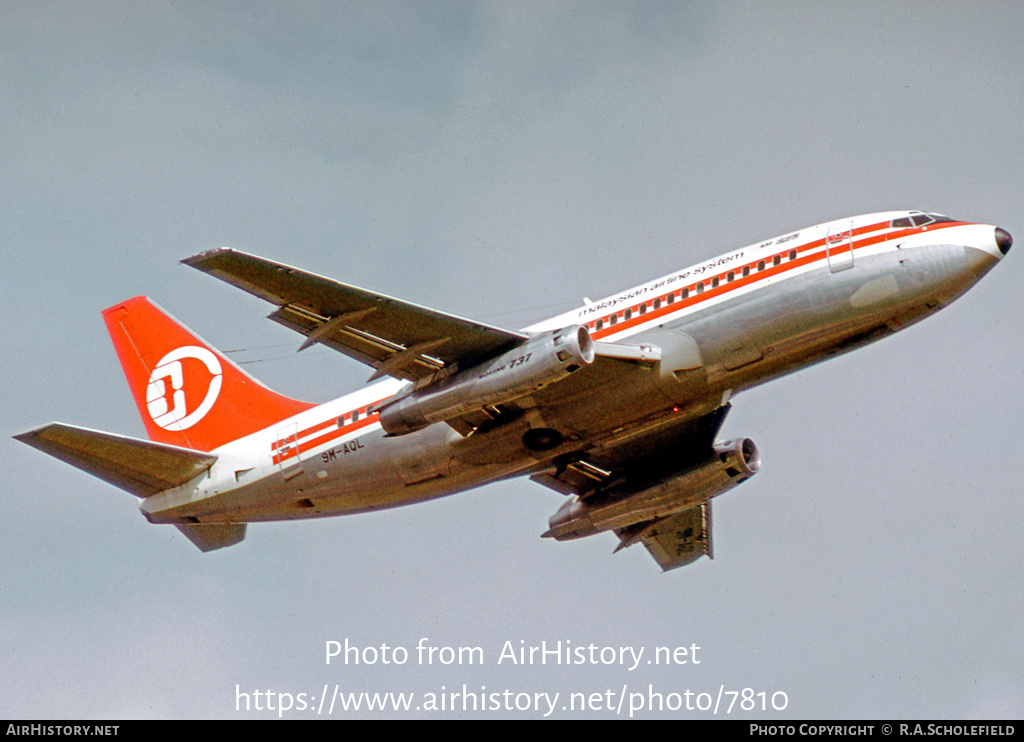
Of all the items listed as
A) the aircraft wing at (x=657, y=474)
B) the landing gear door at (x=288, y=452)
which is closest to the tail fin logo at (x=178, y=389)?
the landing gear door at (x=288, y=452)

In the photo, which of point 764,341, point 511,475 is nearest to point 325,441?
point 511,475

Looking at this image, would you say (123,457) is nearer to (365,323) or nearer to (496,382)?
(365,323)

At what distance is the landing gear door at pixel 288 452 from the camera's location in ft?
120

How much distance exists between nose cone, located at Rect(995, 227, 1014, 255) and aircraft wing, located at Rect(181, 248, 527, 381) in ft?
40.0

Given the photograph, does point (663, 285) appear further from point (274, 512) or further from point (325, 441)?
point (274, 512)

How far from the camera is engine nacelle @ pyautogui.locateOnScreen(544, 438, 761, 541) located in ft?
125

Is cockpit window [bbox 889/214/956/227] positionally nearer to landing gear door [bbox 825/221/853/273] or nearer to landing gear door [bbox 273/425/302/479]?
landing gear door [bbox 825/221/853/273]

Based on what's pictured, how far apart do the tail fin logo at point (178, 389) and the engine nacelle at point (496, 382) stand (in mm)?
10246

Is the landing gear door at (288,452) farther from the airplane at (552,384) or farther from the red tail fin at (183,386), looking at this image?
the red tail fin at (183,386)

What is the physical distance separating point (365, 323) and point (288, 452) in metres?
6.08

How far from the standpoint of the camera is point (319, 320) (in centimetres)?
3228
